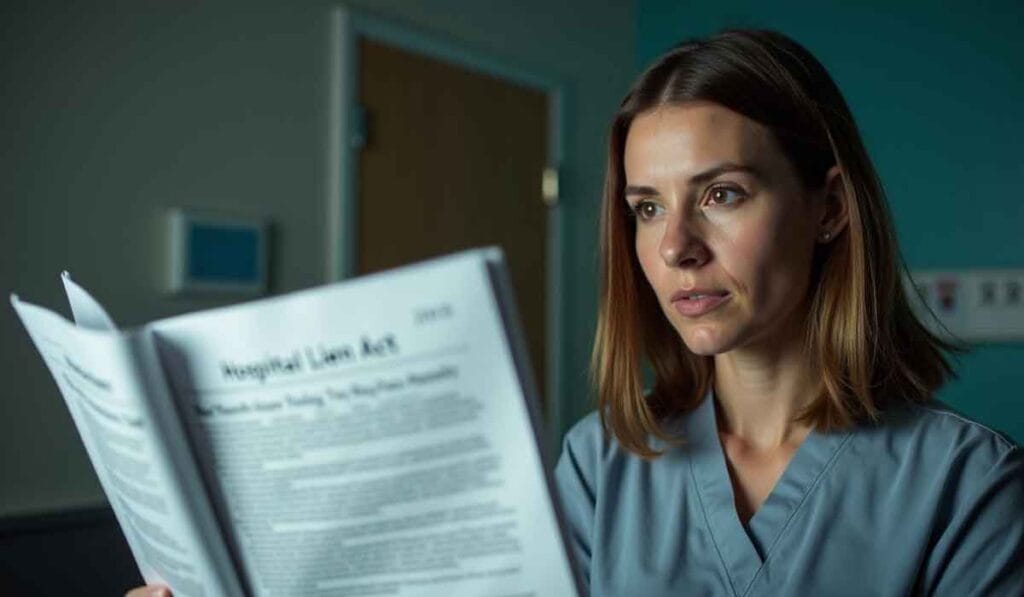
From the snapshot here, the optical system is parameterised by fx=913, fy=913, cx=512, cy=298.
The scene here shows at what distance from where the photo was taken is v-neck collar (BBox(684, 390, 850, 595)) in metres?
1.07

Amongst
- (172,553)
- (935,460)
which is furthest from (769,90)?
(172,553)

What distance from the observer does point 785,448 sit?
1161 millimetres

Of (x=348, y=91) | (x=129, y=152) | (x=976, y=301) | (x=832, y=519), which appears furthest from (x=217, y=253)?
(x=976, y=301)

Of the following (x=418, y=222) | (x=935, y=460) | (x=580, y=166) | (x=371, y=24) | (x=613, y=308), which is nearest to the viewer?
(x=935, y=460)

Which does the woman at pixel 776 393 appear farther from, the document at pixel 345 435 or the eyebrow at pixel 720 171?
the document at pixel 345 435

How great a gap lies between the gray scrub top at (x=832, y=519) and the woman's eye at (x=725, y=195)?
31 centimetres

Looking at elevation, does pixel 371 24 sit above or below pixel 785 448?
above

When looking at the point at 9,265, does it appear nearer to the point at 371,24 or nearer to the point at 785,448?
the point at 371,24

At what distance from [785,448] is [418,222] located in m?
1.41

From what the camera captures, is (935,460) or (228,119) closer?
(935,460)

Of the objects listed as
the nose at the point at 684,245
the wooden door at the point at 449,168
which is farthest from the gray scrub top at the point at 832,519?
the wooden door at the point at 449,168

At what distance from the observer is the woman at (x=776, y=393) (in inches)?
40.5

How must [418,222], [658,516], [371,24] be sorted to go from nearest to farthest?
[658,516], [371,24], [418,222]

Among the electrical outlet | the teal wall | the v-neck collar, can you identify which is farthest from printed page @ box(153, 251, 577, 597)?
the teal wall
